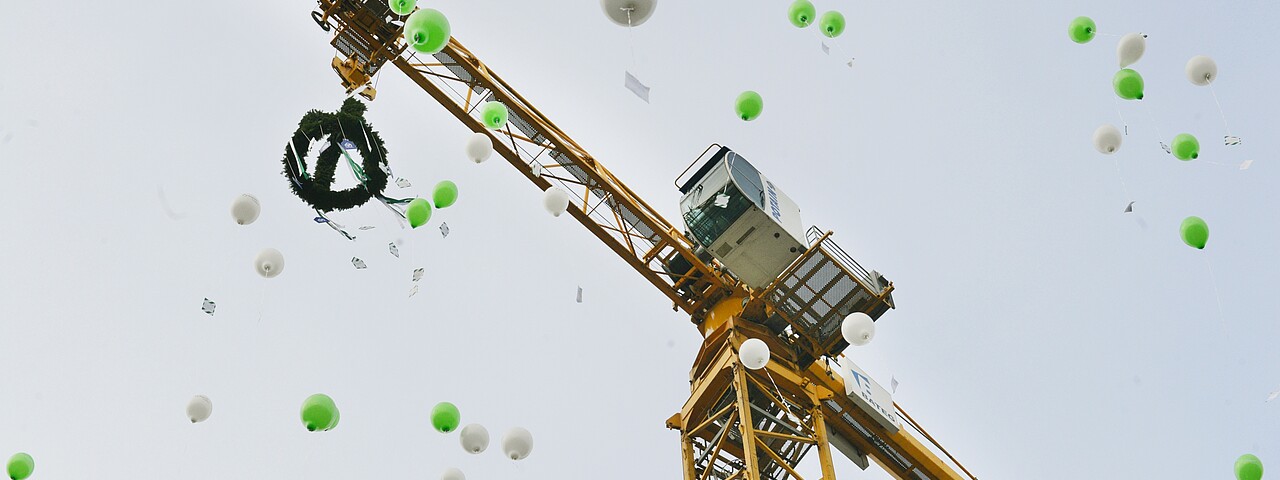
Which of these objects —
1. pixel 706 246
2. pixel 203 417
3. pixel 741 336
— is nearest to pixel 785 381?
pixel 741 336

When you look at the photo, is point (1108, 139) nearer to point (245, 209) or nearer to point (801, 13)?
point (801, 13)

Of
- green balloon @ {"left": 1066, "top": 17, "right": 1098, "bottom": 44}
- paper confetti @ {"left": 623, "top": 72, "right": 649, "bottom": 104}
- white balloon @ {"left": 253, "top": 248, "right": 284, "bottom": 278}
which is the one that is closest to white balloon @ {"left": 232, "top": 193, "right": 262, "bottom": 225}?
white balloon @ {"left": 253, "top": 248, "right": 284, "bottom": 278}

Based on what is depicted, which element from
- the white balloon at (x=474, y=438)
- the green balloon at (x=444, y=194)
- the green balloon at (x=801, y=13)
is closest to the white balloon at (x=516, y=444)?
A: the white balloon at (x=474, y=438)

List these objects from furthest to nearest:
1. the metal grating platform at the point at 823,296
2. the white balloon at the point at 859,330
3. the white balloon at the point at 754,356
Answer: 1. the metal grating platform at the point at 823,296
2. the white balloon at the point at 859,330
3. the white balloon at the point at 754,356

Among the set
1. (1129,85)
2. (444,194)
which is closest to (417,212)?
(444,194)

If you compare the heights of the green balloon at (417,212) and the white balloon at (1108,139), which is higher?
the white balloon at (1108,139)

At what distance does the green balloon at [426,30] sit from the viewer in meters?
14.2

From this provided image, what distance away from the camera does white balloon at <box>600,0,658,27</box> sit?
14.6 m

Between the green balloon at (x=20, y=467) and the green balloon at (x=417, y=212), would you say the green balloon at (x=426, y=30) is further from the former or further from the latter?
the green balloon at (x=20, y=467)

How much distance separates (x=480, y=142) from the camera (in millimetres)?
16922

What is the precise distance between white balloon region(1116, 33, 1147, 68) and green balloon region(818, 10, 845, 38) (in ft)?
→ 11.1

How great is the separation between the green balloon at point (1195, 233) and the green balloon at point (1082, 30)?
98.2 inches

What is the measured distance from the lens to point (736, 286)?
20.4m

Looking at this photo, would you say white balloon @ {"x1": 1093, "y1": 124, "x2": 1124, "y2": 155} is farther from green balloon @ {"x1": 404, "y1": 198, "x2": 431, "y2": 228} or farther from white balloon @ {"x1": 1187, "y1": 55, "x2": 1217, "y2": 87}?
green balloon @ {"x1": 404, "y1": 198, "x2": 431, "y2": 228}
